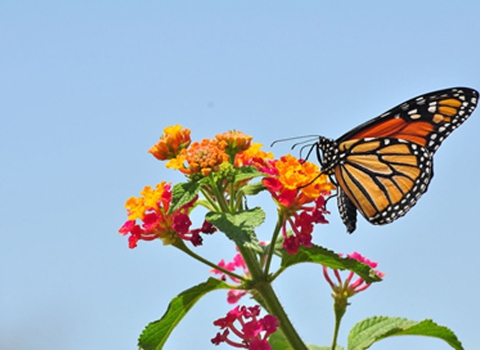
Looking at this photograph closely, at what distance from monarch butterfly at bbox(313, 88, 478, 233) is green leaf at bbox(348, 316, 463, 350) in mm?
446

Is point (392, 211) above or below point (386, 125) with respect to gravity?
below

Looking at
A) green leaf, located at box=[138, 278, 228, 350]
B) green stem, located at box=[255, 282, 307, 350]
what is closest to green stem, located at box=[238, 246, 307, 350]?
green stem, located at box=[255, 282, 307, 350]

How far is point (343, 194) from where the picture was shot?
2633 mm

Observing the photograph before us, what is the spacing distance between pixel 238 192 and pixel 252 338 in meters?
0.54

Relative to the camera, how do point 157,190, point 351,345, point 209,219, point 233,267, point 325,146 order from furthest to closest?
point 325,146 → point 233,267 → point 351,345 → point 157,190 → point 209,219

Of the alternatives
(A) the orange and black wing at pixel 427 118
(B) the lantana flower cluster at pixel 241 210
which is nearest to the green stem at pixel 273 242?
(B) the lantana flower cluster at pixel 241 210

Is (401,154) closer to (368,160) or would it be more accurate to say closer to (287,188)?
(368,160)

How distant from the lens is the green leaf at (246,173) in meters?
2.11

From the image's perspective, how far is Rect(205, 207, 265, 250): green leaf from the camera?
1.87 meters

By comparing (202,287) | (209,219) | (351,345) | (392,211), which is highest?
(392,211)

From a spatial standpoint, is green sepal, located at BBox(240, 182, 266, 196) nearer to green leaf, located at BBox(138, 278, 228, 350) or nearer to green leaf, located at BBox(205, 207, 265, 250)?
green leaf, located at BBox(205, 207, 265, 250)

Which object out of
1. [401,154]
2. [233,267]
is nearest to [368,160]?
[401,154]

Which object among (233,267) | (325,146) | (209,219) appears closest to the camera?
(209,219)

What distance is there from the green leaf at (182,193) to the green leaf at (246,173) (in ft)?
0.48
